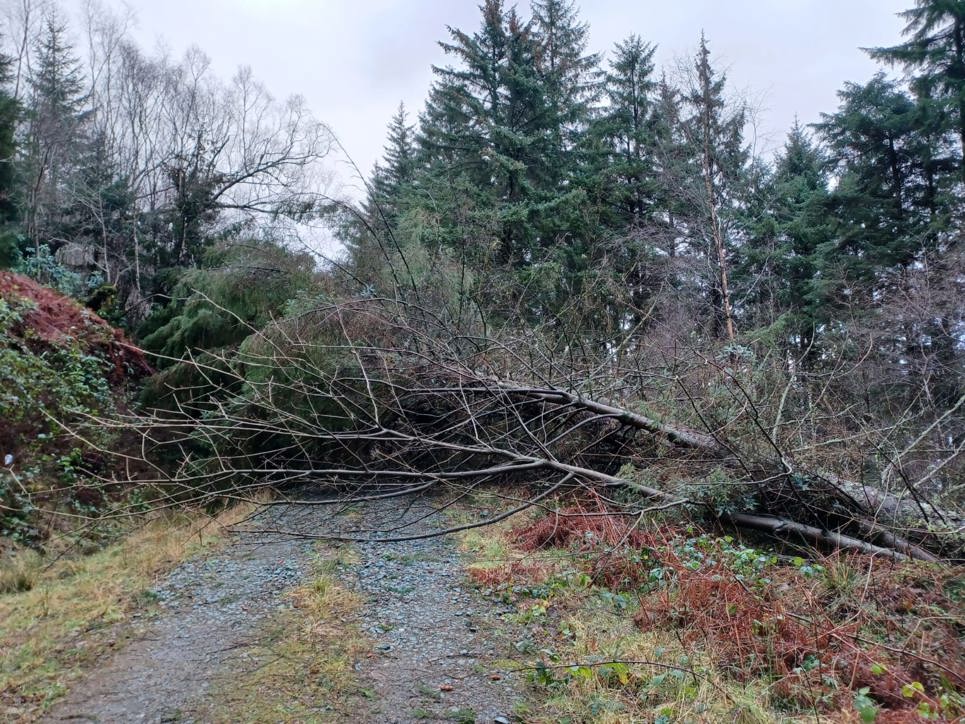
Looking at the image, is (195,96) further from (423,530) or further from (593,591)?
(593,591)

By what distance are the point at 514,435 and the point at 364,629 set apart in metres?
2.97

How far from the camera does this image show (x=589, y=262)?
14.1 meters

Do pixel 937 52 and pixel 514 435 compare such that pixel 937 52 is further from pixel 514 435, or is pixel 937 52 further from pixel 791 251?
pixel 514 435

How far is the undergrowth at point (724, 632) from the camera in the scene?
259 cm

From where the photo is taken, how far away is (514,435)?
631cm

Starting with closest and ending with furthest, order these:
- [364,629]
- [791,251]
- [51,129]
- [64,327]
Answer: [364,629] < [64,327] < [51,129] < [791,251]

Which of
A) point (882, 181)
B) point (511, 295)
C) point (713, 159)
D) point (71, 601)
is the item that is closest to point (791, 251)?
point (882, 181)

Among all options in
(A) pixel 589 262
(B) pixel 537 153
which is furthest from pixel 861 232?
(B) pixel 537 153

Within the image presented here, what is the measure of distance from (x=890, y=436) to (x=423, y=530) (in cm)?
439

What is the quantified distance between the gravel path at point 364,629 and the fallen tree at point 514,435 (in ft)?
2.05

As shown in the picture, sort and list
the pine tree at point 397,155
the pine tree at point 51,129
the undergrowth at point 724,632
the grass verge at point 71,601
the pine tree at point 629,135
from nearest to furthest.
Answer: the undergrowth at point 724,632, the grass verge at point 71,601, the pine tree at point 51,129, the pine tree at point 629,135, the pine tree at point 397,155

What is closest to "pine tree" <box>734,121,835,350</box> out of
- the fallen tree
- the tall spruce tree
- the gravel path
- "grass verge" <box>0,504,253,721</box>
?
the tall spruce tree

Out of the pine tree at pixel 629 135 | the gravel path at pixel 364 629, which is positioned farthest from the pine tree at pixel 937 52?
the gravel path at pixel 364 629

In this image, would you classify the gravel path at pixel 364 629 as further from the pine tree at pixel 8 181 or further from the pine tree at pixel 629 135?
the pine tree at pixel 629 135
